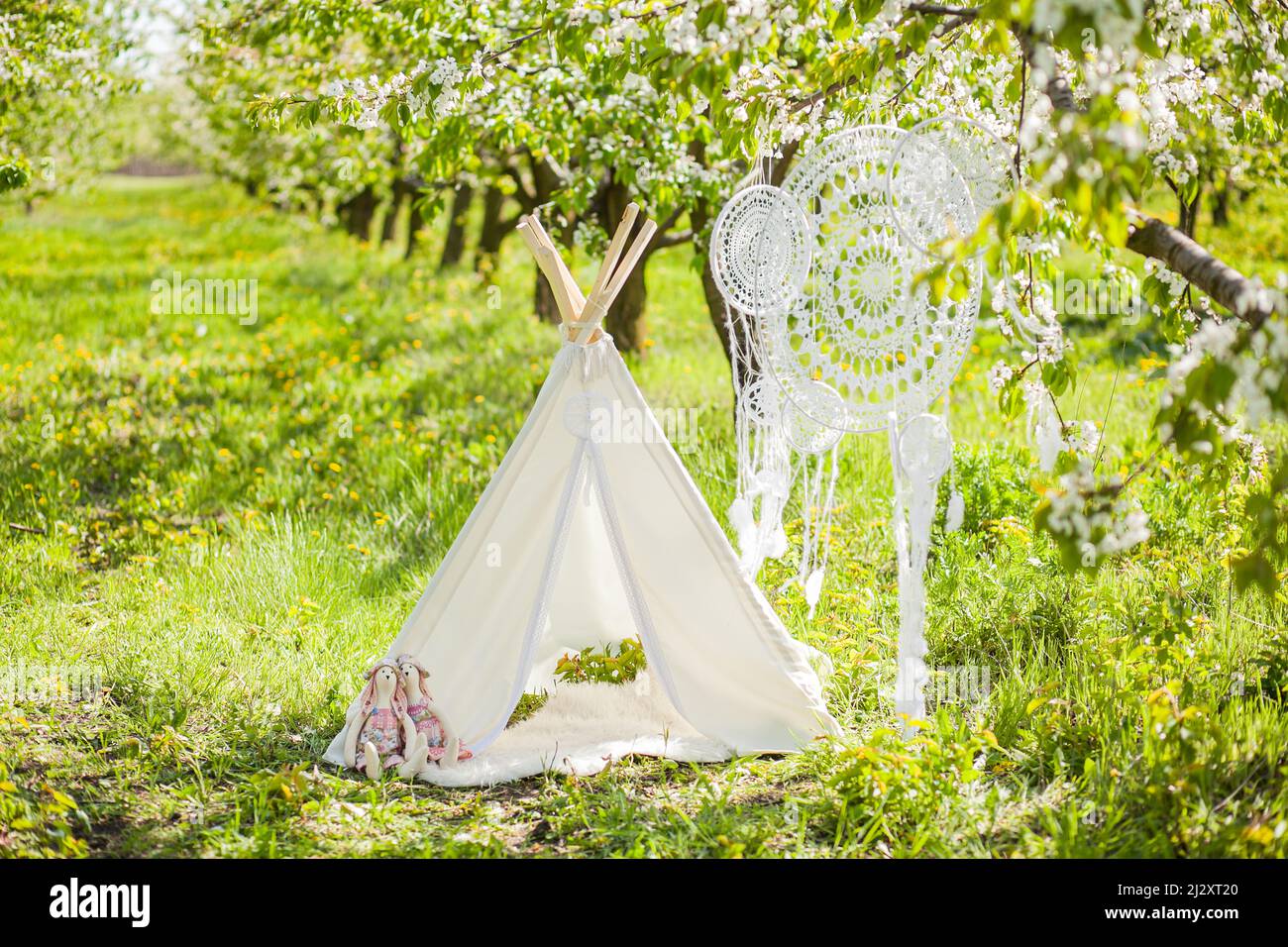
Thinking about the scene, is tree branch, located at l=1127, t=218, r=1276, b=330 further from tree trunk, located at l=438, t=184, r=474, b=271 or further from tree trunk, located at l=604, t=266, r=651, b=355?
tree trunk, located at l=438, t=184, r=474, b=271

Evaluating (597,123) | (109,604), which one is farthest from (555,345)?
(109,604)

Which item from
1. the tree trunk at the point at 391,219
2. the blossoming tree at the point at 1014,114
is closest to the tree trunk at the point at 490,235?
the tree trunk at the point at 391,219

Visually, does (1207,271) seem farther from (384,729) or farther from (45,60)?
(45,60)

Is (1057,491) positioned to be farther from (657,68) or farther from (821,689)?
(657,68)

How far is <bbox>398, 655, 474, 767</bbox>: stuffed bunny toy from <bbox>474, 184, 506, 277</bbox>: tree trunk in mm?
8573

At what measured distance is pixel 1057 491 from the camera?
3.20 metres

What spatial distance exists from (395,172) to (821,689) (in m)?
6.08

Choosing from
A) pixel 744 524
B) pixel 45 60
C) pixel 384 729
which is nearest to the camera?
pixel 384 729

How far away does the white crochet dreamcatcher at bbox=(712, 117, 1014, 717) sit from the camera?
12.2ft

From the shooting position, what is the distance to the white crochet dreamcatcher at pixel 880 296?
12.2 feet

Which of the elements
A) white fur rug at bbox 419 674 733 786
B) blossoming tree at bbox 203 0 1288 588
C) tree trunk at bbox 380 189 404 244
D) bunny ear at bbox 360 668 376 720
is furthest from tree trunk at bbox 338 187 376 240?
bunny ear at bbox 360 668 376 720

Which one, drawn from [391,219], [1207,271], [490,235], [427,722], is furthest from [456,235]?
[1207,271]

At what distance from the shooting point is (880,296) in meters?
4.16

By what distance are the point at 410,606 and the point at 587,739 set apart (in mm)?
1461
